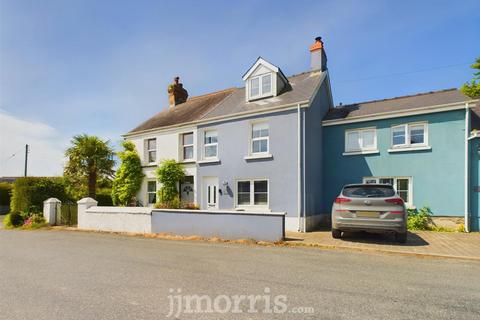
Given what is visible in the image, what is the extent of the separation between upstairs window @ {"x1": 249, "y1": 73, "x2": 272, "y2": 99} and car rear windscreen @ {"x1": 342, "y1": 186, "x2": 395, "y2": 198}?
729 cm

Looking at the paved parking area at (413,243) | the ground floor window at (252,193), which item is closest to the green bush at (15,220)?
the ground floor window at (252,193)

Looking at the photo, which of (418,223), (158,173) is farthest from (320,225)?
(158,173)

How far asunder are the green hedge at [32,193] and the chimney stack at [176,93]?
1023 cm

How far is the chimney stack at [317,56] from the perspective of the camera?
15.3 meters

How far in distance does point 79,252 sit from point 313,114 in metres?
11.1

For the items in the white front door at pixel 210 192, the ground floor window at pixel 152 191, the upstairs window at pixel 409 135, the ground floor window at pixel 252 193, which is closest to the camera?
the upstairs window at pixel 409 135

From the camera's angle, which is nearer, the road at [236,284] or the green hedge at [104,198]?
the road at [236,284]

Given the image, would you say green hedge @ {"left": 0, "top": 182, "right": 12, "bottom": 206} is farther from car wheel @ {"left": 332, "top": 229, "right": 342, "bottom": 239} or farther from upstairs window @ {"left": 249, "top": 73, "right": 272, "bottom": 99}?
car wheel @ {"left": 332, "top": 229, "right": 342, "bottom": 239}

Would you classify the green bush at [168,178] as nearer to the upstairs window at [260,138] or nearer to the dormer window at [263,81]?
the upstairs window at [260,138]

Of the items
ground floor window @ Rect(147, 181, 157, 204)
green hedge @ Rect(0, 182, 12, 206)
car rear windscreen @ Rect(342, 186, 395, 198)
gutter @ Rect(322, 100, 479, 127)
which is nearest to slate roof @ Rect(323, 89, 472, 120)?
gutter @ Rect(322, 100, 479, 127)

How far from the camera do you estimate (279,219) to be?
369 inches

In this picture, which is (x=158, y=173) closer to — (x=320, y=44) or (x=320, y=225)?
(x=320, y=225)

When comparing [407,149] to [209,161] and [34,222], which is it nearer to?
[209,161]

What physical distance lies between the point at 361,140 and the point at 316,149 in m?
2.29
